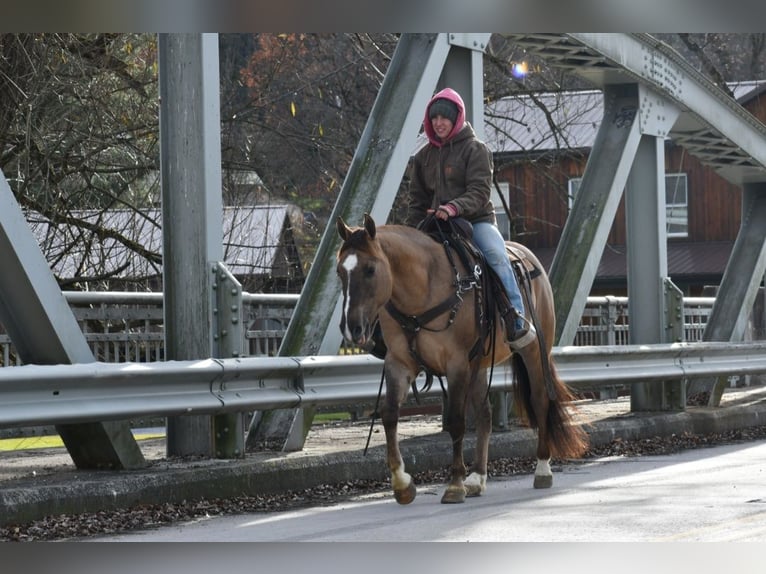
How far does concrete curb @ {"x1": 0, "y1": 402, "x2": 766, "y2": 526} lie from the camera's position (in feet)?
26.8

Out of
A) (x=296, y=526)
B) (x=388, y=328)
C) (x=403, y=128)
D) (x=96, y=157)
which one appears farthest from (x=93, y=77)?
(x=296, y=526)

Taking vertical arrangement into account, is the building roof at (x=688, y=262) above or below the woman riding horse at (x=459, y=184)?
below

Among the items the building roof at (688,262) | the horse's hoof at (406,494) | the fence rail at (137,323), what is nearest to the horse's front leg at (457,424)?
the horse's hoof at (406,494)

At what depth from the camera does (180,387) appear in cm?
923

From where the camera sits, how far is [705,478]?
10.5 m

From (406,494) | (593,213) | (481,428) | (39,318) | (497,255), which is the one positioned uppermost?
(593,213)

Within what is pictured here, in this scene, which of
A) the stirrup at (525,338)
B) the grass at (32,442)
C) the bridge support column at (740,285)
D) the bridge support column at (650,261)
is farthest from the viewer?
the bridge support column at (740,285)

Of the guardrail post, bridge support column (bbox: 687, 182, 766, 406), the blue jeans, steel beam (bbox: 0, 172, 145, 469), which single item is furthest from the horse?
bridge support column (bbox: 687, 182, 766, 406)

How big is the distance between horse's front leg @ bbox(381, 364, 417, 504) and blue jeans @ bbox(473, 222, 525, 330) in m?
1.02

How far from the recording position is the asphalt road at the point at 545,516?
25.0 ft

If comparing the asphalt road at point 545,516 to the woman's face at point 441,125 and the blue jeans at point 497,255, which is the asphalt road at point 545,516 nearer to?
the blue jeans at point 497,255

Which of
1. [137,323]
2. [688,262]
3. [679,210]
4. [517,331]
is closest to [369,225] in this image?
[517,331]

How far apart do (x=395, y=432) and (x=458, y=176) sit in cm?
181

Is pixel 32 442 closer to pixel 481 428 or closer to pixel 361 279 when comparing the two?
pixel 481 428
